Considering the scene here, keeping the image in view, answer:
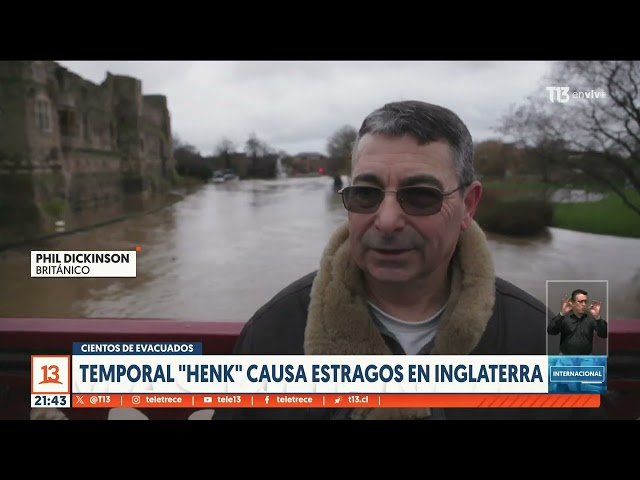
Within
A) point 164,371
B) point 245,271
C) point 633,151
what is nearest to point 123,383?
point 164,371

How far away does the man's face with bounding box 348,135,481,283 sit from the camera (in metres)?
1.43

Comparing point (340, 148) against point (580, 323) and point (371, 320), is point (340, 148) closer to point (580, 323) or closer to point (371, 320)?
point (371, 320)

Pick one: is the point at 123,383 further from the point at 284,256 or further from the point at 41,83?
the point at 41,83

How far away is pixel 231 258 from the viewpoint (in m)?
2.15

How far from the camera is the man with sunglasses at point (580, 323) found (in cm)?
168

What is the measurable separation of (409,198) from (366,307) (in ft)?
1.21

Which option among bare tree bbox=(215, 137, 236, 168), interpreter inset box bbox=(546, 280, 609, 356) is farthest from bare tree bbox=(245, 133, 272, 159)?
interpreter inset box bbox=(546, 280, 609, 356)

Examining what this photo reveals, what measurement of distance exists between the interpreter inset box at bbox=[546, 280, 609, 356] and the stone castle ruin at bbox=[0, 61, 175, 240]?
1644 millimetres

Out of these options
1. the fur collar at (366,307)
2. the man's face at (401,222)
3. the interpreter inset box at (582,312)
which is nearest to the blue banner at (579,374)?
the interpreter inset box at (582,312)

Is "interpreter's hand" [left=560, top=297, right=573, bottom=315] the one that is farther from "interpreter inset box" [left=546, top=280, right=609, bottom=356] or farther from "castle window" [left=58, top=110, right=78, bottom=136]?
"castle window" [left=58, top=110, right=78, bottom=136]

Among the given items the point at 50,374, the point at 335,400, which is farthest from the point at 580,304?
the point at 50,374

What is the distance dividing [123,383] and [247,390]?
1.57ft

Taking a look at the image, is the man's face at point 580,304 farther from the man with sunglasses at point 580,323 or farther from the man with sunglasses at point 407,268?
the man with sunglasses at point 407,268

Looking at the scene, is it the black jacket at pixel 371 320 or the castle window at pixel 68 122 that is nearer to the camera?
→ the black jacket at pixel 371 320
